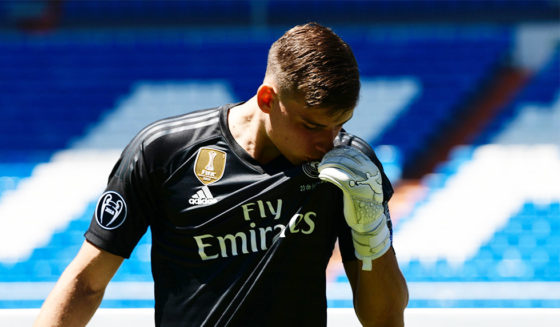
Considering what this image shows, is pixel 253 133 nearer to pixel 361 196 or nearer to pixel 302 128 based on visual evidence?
pixel 302 128

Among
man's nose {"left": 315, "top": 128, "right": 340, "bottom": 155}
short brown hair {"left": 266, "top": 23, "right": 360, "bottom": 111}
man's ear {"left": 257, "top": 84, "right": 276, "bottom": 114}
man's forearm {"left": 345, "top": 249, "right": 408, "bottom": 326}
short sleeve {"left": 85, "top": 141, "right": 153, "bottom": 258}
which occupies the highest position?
short brown hair {"left": 266, "top": 23, "right": 360, "bottom": 111}

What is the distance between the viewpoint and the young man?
1599 mm

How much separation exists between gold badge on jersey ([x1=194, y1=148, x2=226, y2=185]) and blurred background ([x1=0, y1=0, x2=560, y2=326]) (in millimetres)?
4055

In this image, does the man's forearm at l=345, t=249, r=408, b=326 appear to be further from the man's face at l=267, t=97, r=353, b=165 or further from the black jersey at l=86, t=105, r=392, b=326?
the man's face at l=267, t=97, r=353, b=165

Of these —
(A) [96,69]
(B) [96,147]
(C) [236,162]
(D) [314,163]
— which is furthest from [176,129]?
(A) [96,69]

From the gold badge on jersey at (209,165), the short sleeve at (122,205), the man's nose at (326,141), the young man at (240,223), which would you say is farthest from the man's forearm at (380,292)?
the short sleeve at (122,205)

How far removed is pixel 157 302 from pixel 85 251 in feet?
0.73

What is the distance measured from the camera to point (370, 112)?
7254mm

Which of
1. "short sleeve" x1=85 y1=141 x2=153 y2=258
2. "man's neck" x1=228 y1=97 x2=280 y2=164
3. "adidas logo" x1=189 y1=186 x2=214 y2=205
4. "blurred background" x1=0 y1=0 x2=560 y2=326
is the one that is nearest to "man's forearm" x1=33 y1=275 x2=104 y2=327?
"short sleeve" x1=85 y1=141 x2=153 y2=258

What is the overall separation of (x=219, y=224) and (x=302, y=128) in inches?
12.1

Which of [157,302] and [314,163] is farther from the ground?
[314,163]

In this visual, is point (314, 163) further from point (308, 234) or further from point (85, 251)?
point (85, 251)

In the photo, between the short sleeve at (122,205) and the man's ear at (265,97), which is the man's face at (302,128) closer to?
the man's ear at (265,97)

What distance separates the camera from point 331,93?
145 centimetres
